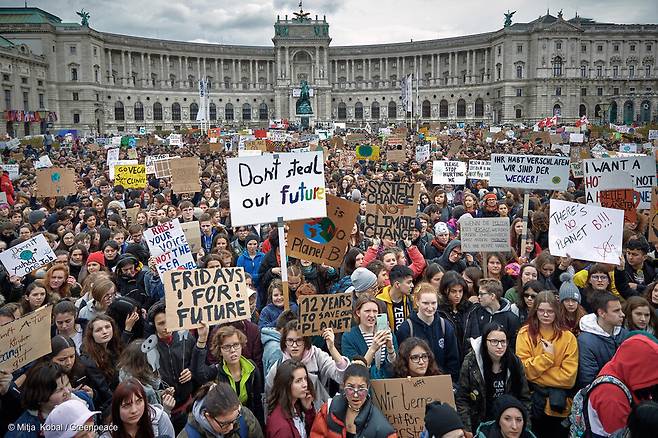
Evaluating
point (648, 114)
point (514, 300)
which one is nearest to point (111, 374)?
point (514, 300)

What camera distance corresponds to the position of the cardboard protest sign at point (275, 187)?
6.05 m

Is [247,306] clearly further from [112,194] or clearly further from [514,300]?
[112,194]

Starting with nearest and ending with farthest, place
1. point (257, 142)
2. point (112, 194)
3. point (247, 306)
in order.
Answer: point (247, 306) → point (112, 194) → point (257, 142)

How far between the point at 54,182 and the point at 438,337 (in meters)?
11.9

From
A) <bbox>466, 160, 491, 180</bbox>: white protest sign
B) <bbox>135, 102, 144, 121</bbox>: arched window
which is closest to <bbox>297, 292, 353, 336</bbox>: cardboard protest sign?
<bbox>466, 160, 491, 180</bbox>: white protest sign

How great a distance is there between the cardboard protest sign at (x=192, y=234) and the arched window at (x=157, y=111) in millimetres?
76604

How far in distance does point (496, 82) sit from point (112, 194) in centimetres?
7271

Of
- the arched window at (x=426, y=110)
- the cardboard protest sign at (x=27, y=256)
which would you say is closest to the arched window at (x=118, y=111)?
the arched window at (x=426, y=110)

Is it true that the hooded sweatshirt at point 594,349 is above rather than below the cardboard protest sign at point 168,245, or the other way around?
below

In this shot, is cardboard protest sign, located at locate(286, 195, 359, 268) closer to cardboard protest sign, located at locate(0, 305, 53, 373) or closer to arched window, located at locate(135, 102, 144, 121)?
cardboard protest sign, located at locate(0, 305, 53, 373)

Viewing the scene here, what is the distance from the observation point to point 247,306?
512 centimetres

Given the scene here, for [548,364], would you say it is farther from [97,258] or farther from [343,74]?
[343,74]

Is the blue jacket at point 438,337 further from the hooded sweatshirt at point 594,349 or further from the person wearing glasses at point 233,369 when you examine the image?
the person wearing glasses at point 233,369

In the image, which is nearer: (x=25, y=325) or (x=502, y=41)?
(x=25, y=325)
